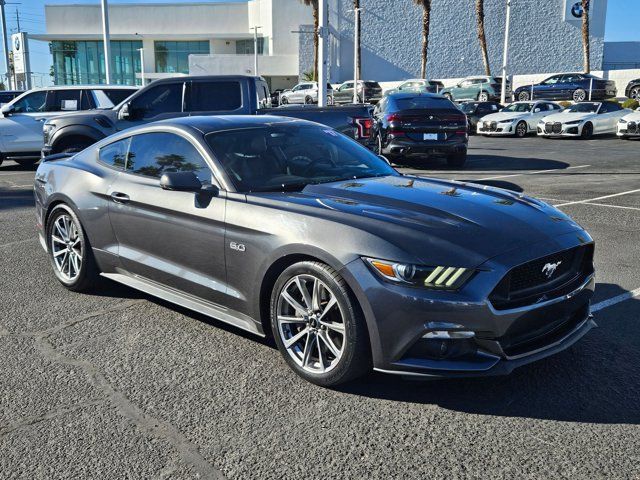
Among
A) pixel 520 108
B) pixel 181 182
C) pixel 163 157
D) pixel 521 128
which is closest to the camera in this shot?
pixel 181 182

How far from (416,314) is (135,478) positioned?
153 cm

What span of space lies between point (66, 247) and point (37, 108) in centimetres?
1097

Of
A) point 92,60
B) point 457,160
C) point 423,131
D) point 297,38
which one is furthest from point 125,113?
point 92,60

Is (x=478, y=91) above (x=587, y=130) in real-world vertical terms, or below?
above

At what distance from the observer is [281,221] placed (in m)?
3.86

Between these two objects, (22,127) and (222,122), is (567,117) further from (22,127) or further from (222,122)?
(222,122)

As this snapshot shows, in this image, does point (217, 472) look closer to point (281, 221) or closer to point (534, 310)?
point (281, 221)

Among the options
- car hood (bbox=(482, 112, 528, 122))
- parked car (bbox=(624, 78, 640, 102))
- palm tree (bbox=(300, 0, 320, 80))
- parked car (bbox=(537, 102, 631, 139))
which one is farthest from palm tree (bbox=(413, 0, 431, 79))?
parked car (bbox=(537, 102, 631, 139))

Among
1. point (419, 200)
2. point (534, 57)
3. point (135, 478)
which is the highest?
point (534, 57)

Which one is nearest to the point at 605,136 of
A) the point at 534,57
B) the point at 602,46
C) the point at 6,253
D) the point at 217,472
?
the point at 6,253

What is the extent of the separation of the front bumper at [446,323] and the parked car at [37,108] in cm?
1318

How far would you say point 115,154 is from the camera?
5.37 m

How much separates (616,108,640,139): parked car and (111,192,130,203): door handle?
22.1 metres

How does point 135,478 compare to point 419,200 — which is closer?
point 135,478
